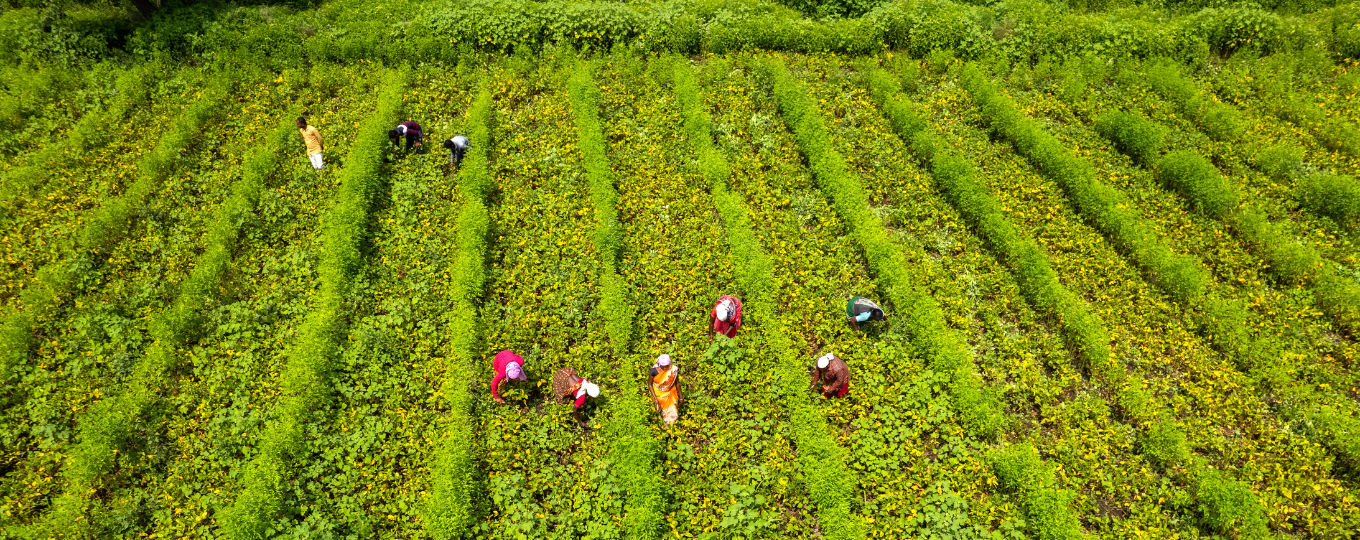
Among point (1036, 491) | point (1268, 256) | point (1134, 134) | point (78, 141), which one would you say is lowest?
point (1036, 491)

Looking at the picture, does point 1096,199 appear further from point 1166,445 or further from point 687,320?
point 687,320

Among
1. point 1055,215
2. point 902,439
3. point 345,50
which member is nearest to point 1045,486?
point 902,439

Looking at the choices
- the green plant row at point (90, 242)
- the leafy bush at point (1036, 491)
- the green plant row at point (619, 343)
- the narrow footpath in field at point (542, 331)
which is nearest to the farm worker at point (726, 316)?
the green plant row at point (619, 343)

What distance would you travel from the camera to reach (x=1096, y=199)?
46.9ft

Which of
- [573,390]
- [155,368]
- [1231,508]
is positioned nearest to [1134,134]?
[1231,508]

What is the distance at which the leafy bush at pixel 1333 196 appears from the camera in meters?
13.8

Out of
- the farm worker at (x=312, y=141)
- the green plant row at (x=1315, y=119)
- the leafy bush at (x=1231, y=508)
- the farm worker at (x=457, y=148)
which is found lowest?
the leafy bush at (x=1231, y=508)

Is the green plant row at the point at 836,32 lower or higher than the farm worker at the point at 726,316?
higher

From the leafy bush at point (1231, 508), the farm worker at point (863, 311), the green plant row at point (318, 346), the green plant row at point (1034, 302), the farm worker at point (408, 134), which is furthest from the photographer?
the farm worker at point (408, 134)

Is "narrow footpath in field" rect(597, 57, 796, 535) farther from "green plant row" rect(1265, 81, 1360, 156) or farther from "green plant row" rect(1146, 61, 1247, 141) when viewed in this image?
"green plant row" rect(1265, 81, 1360, 156)

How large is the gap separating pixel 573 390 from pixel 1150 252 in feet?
36.4

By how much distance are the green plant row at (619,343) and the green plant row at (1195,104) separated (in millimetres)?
13683

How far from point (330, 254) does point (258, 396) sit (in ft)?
9.80

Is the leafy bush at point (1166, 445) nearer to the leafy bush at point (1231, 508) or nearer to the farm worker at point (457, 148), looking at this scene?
the leafy bush at point (1231, 508)
